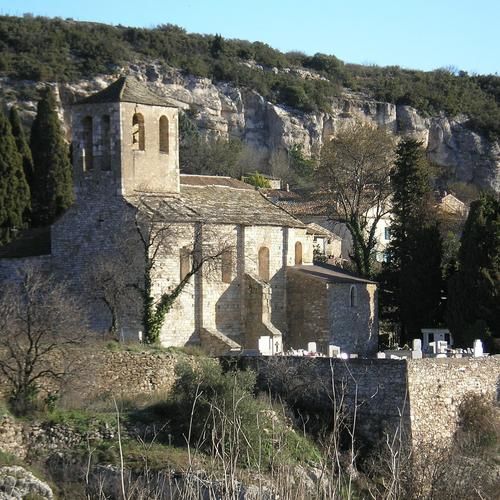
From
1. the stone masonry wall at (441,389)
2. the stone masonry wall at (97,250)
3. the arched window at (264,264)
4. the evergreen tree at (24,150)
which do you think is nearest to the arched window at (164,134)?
the stone masonry wall at (97,250)

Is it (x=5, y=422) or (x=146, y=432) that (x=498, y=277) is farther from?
(x=5, y=422)

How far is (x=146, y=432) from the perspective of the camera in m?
30.4

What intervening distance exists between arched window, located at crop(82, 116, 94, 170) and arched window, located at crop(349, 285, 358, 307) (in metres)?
9.42

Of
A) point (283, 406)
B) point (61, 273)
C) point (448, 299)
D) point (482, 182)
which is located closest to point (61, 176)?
point (61, 273)

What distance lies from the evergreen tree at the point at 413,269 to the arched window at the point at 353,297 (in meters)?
3.17

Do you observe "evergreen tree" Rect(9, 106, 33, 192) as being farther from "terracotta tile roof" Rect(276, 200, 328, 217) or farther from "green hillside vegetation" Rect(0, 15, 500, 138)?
"green hillside vegetation" Rect(0, 15, 500, 138)

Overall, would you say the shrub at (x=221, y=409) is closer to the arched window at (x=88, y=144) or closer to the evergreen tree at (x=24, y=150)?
the arched window at (x=88, y=144)

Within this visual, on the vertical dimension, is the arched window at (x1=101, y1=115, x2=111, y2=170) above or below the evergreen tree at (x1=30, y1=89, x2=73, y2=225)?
above

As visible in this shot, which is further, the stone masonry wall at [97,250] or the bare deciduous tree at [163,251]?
the stone masonry wall at [97,250]

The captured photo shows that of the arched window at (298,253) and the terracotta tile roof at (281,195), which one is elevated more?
the arched window at (298,253)

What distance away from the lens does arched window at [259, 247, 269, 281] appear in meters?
42.8

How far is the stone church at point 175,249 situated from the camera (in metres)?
39.3

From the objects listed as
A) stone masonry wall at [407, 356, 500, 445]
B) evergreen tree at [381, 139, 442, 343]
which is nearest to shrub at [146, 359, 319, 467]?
stone masonry wall at [407, 356, 500, 445]

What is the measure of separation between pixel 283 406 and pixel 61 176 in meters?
20.3
